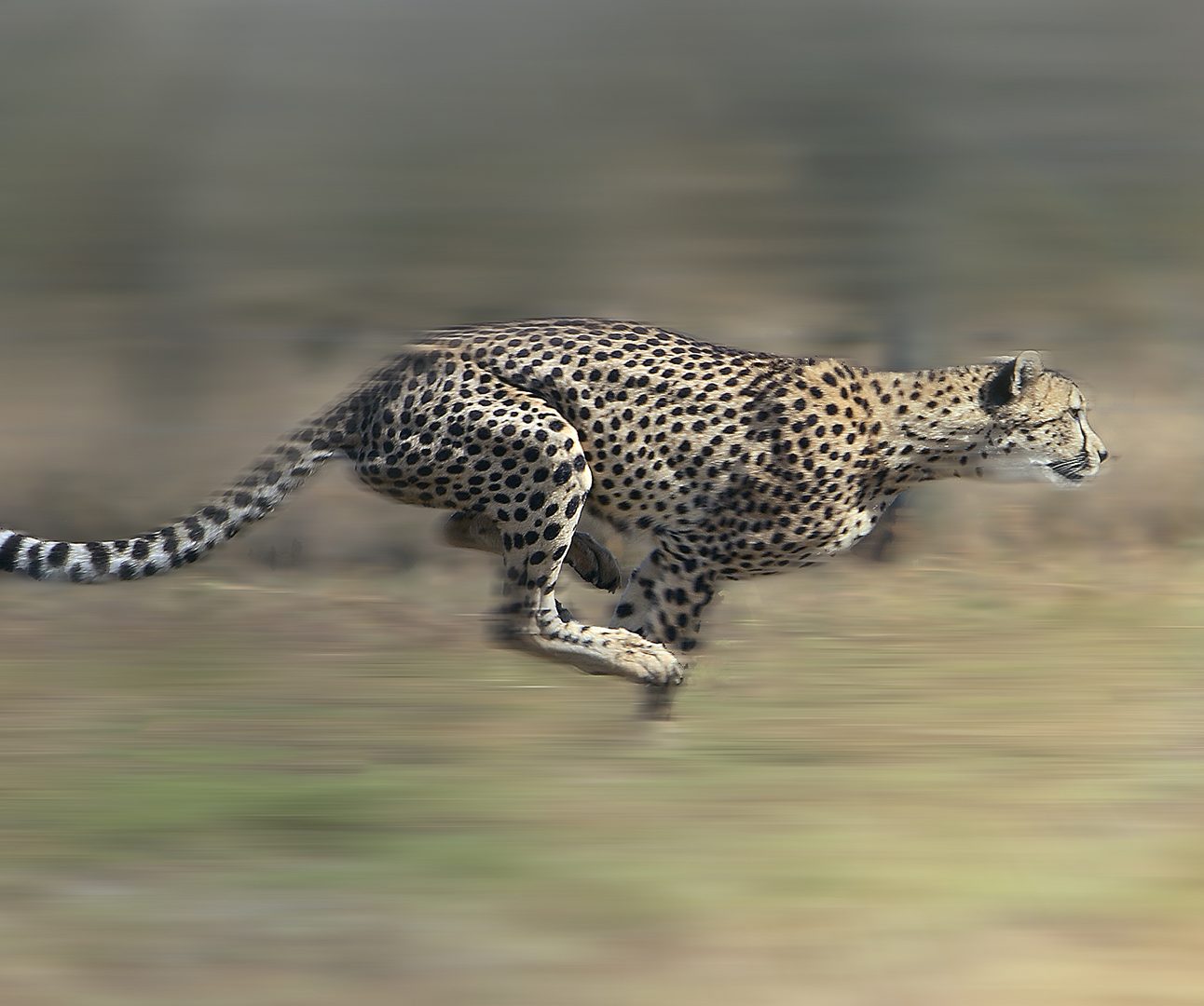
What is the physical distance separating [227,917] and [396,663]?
2208 millimetres

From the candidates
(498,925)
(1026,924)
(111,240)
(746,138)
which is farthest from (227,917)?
(746,138)

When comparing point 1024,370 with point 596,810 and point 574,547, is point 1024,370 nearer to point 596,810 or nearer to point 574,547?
point 574,547

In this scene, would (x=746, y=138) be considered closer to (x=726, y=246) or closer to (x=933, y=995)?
(x=726, y=246)

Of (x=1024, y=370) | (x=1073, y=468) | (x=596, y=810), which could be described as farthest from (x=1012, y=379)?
(x=596, y=810)

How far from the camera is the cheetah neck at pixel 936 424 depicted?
486 cm

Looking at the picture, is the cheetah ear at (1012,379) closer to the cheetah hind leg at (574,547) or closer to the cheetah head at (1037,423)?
the cheetah head at (1037,423)

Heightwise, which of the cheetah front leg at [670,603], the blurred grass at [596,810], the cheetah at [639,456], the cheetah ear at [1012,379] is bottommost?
the blurred grass at [596,810]

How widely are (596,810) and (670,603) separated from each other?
89cm

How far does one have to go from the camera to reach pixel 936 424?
192 inches

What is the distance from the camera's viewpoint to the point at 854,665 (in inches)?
218

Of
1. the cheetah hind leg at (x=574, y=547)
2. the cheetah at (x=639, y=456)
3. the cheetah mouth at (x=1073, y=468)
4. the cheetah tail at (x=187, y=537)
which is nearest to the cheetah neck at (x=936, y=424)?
the cheetah at (x=639, y=456)

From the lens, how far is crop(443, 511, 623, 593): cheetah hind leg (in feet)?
16.0

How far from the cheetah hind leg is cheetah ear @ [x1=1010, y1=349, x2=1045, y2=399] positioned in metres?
1.27

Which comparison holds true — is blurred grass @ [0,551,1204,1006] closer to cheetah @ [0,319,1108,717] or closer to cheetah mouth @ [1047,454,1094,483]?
cheetah @ [0,319,1108,717]
